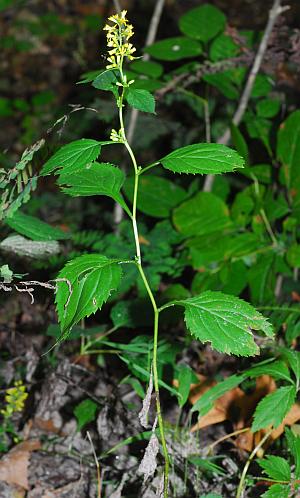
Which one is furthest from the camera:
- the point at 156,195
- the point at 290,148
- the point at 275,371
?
the point at 156,195

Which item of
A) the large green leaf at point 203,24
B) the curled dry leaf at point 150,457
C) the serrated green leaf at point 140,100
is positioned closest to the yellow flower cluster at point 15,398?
the curled dry leaf at point 150,457

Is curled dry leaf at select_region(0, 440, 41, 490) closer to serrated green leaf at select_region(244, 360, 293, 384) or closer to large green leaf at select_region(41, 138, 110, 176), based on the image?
serrated green leaf at select_region(244, 360, 293, 384)

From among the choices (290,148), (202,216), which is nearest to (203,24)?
(290,148)

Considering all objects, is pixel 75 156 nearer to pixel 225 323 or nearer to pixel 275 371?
pixel 225 323

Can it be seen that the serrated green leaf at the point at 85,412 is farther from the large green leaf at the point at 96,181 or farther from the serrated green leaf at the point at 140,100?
the serrated green leaf at the point at 140,100

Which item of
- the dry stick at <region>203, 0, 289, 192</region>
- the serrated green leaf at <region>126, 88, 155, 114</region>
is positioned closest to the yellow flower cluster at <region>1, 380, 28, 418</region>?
the serrated green leaf at <region>126, 88, 155, 114</region>

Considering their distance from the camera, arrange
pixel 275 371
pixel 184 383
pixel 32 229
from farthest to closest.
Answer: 1. pixel 184 383
2. pixel 32 229
3. pixel 275 371
